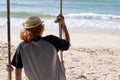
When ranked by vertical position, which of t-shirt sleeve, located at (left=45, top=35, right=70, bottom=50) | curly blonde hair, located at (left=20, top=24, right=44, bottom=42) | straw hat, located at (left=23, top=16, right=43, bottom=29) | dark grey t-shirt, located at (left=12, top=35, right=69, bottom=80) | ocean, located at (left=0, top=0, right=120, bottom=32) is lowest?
ocean, located at (left=0, top=0, right=120, bottom=32)

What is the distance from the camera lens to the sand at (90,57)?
6434mm

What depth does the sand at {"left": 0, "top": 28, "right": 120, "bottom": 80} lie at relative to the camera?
6.43m

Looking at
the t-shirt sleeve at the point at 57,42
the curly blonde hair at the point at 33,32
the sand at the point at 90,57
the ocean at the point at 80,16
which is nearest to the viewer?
the curly blonde hair at the point at 33,32

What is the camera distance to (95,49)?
8.76 m

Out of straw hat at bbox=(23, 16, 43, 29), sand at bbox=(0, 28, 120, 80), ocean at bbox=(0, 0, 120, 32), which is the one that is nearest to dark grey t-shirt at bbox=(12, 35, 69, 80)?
straw hat at bbox=(23, 16, 43, 29)

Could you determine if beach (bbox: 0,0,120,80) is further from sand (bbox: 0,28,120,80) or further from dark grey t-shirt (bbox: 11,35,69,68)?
dark grey t-shirt (bbox: 11,35,69,68)

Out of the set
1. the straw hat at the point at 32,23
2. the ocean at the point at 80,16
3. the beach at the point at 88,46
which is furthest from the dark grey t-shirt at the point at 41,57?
the ocean at the point at 80,16

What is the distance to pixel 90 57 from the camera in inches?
306

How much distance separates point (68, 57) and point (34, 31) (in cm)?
480

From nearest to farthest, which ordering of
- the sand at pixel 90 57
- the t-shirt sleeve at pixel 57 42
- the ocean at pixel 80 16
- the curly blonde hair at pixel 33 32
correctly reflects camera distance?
the curly blonde hair at pixel 33 32
the t-shirt sleeve at pixel 57 42
the sand at pixel 90 57
the ocean at pixel 80 16

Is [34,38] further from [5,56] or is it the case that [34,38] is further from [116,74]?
[5,56]

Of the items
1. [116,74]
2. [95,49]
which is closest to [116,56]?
[95,49]

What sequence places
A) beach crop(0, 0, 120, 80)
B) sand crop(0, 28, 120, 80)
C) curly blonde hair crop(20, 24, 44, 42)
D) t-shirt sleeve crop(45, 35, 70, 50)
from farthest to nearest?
1. beach crop(0, 0, 120, 80)
2. sand crop(0, 28, 120, 80)
3. t-shirt sleeve crop(45, 35, 70, 50)
4. curly blonde hair crop(20, 24, 44, 42)

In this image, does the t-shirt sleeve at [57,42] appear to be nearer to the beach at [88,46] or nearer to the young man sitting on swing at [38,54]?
the young man sitting on swing at [38,54]
